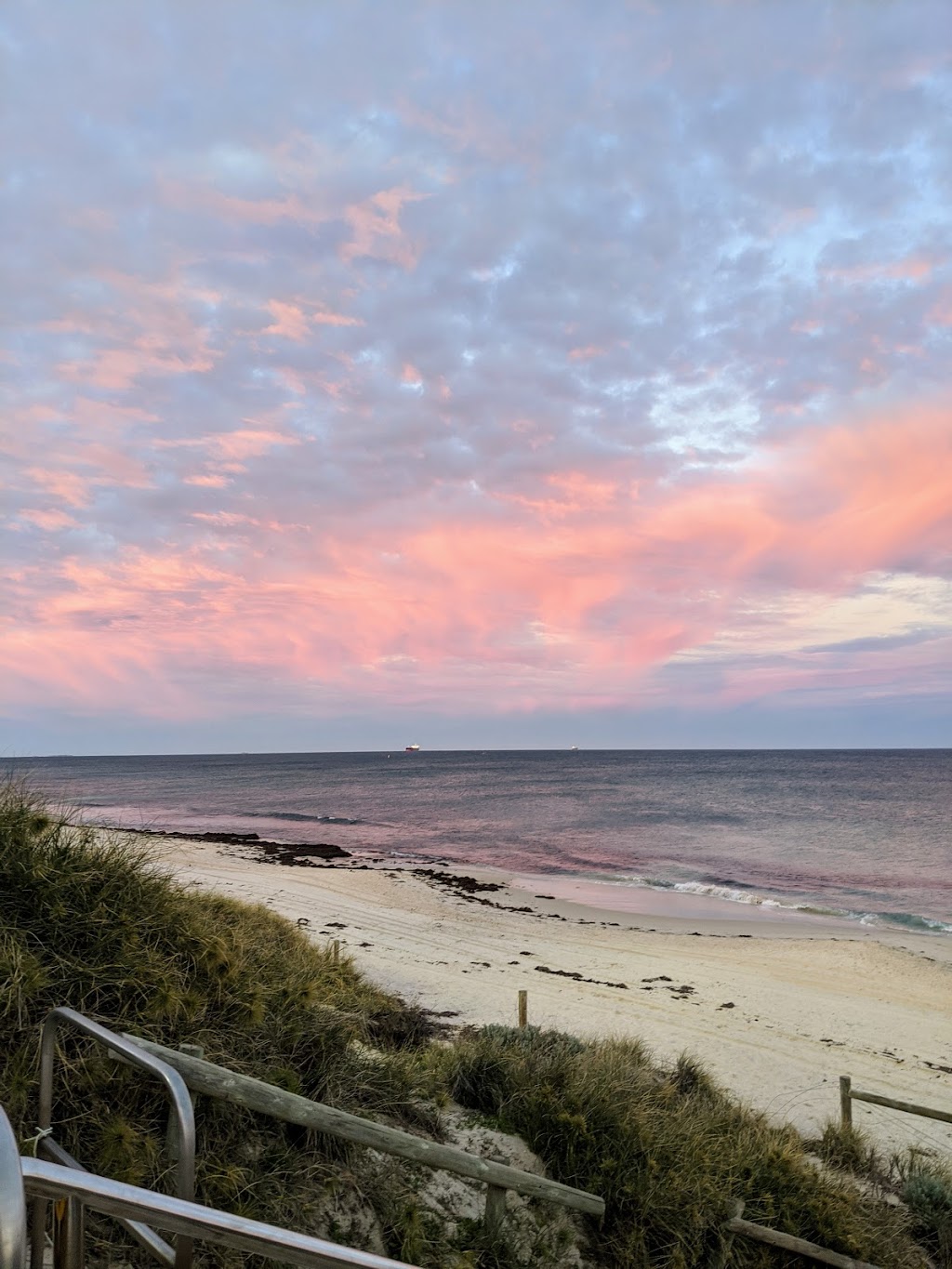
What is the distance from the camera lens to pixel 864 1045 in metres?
13.8

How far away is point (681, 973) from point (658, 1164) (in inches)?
494

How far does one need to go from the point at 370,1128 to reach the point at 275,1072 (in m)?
1.43

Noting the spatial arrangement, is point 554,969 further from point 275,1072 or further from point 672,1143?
point 275,1072

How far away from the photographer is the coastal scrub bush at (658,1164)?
228 inches

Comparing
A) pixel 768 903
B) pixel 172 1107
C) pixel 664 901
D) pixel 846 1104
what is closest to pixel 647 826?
pixel 768 903

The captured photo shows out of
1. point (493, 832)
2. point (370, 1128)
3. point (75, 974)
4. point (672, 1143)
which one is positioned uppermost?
point (75, 974)

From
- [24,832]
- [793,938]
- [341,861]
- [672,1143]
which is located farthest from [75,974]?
[341,861]

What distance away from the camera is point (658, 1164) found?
20.0 feet

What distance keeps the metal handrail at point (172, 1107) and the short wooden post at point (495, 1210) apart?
122 inches

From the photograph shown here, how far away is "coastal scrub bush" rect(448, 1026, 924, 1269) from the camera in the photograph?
19.0 feet

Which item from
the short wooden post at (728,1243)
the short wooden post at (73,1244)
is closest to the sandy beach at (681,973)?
the short wooden post at (73,1244)

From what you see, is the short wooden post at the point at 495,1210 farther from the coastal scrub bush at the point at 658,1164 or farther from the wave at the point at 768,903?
the wave at the point at 768,903

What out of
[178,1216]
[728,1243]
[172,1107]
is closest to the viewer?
[178,1216]

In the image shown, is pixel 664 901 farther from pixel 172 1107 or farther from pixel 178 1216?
pixel 178 1216
